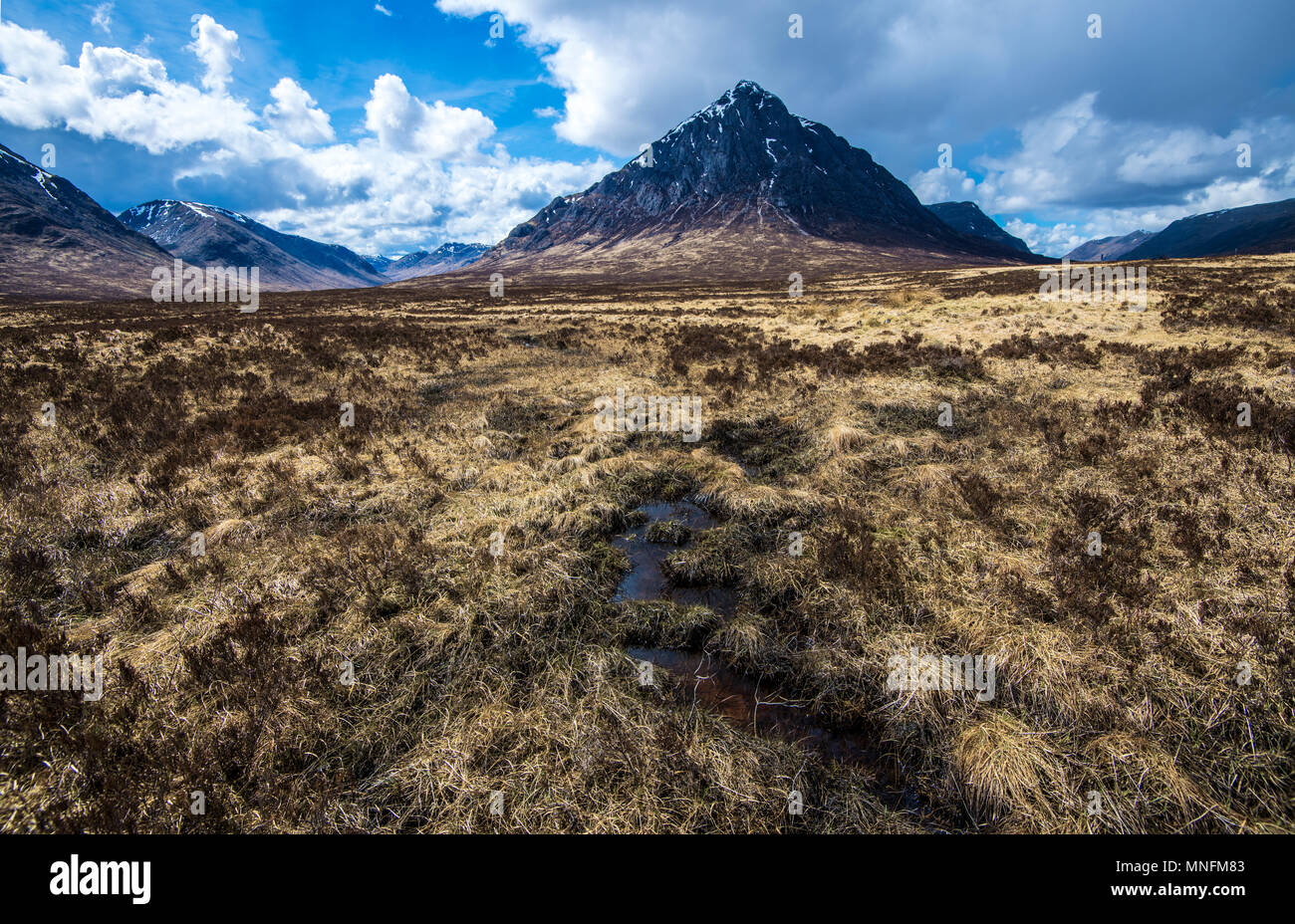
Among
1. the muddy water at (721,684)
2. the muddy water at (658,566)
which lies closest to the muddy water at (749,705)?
the muddy water at (721,684)

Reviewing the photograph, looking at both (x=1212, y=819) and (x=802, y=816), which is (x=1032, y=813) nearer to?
(x=1212, y=819)

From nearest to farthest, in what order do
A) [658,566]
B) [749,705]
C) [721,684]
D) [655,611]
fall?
1. [749,705]
2. [721,684]
3. [655,611]
4. [658,566]

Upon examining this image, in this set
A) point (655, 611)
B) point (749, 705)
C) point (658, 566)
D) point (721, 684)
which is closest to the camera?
point (749, 705)

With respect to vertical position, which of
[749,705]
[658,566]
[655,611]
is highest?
[658,566]

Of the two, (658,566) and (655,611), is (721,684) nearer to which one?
(655,611)

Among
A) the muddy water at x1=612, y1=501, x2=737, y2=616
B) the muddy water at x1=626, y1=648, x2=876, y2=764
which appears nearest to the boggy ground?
the muddy water at x1=626, y1=648, x2=876, y2=764

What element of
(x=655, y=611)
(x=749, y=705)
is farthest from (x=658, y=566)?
(x=749, y=705)
